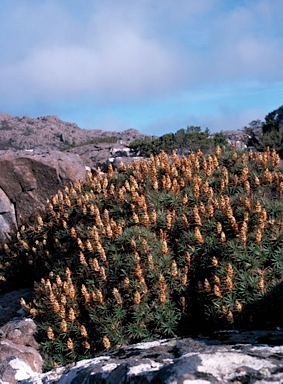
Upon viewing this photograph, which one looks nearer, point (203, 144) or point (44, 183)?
point (44, 183)

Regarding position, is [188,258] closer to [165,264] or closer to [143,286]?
[165,264]

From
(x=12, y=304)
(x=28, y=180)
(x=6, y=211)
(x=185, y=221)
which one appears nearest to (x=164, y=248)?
(x=185, y=221)

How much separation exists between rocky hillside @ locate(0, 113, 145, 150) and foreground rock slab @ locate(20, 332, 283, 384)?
205 ft

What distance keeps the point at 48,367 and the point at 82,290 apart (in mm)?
949

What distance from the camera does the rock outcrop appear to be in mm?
12078

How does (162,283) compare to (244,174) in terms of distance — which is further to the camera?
(244,174)

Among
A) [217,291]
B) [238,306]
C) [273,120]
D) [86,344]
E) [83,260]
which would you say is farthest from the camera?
[273,120]

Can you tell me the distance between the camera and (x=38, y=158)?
40.3 feet

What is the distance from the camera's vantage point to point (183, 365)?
11.9ft

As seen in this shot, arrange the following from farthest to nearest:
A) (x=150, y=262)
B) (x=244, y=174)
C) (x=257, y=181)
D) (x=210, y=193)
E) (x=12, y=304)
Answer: (x=12, y=304), (x=244, y=174), (x=257, y=181), (x=210, y=193), (x=150, y=262)

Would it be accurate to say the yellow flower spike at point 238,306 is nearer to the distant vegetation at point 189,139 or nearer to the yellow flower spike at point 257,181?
the yellow flower spike at point 257,181

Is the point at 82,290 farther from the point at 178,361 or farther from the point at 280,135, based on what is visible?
the point at 280,135

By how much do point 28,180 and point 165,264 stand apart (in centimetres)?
715

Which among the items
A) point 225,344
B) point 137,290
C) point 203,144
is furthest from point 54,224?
point 203,144
